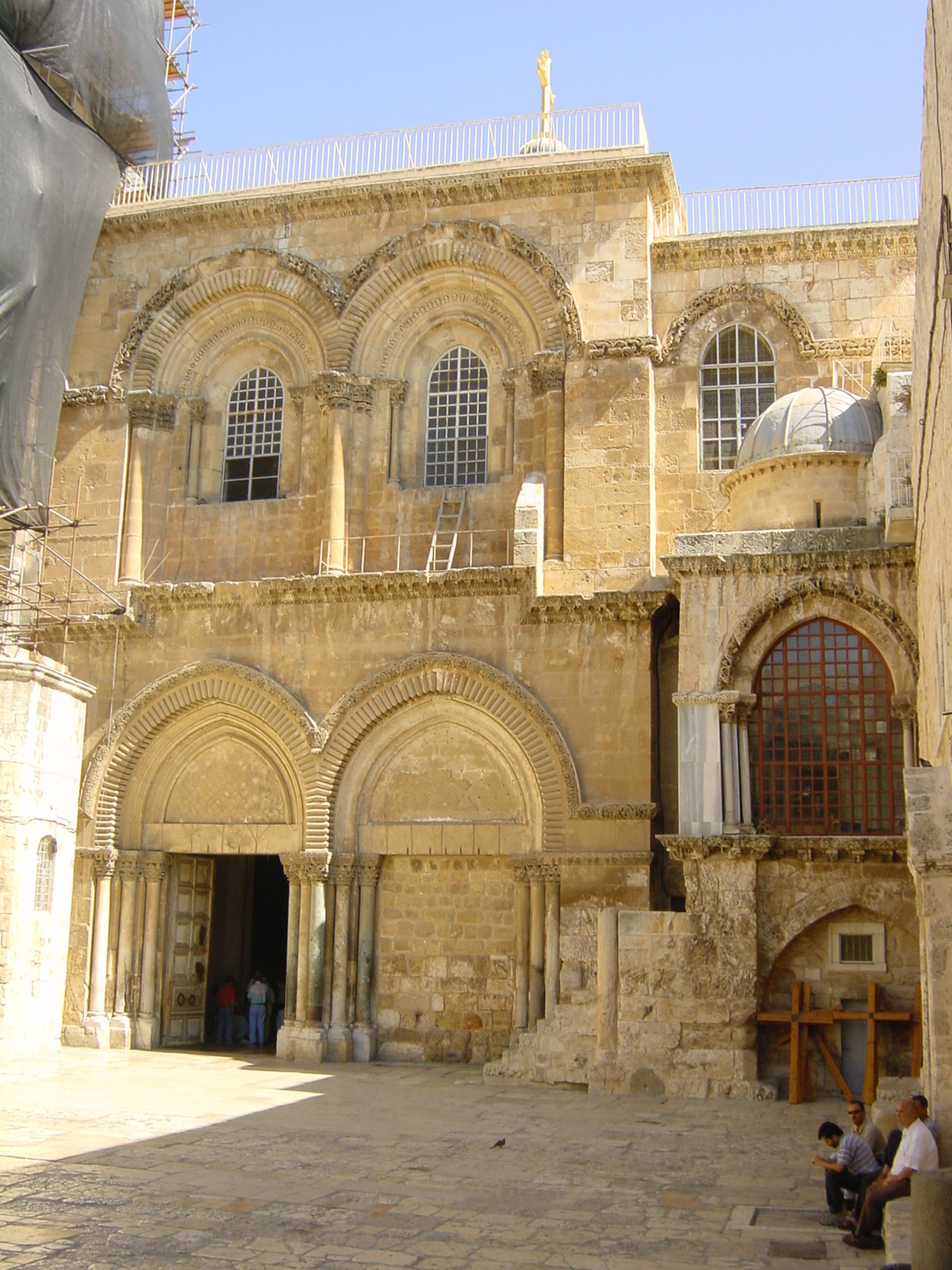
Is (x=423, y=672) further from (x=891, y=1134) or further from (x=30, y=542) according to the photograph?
(x=891, y=1134)

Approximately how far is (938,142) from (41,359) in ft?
38.4

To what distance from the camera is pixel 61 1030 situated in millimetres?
19938

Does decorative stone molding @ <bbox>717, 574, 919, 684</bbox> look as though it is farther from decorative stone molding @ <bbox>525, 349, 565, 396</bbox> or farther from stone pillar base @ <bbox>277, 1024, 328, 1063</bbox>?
stone pillar base @ <bbox>277, 1024, 328, 1063</bbox>

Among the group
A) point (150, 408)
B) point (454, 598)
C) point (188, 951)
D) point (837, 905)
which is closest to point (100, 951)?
point (188, 951)

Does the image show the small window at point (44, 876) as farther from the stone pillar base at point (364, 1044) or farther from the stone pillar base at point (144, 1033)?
the stone pillar base at point (364, 1044)

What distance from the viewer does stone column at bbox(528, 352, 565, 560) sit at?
66.3ft

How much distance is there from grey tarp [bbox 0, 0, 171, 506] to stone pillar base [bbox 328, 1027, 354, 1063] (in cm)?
799

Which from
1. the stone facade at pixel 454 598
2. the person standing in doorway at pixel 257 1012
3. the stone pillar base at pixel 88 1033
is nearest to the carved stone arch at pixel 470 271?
the stone facade at pixel 454 598

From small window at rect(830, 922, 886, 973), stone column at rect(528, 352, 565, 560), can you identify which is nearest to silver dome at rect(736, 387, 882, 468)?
stone column at rect(528, 352, 565, 560)

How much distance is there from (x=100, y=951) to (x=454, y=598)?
703 centimetres

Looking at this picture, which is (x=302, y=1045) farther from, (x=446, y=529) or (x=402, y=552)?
(x=446, y=529)

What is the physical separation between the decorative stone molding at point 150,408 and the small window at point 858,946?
1264 centimetres

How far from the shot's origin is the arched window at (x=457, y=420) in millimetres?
21578

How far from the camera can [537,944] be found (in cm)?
1855
